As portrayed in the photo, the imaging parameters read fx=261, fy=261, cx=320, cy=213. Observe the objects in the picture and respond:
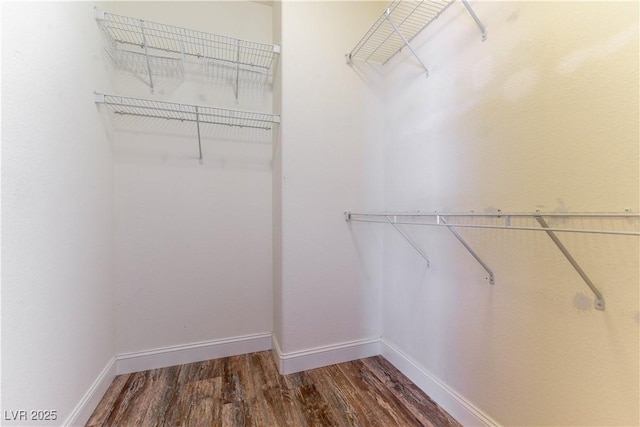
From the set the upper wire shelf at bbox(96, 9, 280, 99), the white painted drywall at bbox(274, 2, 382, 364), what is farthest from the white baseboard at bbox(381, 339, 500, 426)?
the upper wire shelf at bbox(96, 9, 280, 99)

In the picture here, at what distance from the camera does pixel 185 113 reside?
1.73 m

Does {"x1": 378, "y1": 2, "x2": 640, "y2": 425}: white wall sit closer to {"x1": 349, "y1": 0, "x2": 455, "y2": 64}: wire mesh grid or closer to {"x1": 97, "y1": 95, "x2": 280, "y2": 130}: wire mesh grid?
{"x1": 349, "y1": 0, "x2": 455, "y2": 64}: wire mesh grid

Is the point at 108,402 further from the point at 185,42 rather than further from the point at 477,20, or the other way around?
the point at 477,20

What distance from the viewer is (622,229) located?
2.56 feet

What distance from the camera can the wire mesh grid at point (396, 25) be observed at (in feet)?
4.52

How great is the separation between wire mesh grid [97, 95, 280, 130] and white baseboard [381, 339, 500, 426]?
69.0 inches

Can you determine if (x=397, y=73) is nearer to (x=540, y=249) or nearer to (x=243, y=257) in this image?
(x=540, y=249)

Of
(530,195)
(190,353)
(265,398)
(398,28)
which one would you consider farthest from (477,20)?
(190,353)

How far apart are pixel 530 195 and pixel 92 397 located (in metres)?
2.24

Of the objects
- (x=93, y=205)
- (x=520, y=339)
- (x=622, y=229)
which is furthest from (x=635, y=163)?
(x=93, y=205)

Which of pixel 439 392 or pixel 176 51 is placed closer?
pixel 439 392

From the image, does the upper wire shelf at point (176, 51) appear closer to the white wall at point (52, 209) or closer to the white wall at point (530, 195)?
the white wall at point (52, 209)

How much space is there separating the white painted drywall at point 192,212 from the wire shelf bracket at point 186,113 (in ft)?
0.16

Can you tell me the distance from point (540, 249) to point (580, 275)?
146 millimetres
